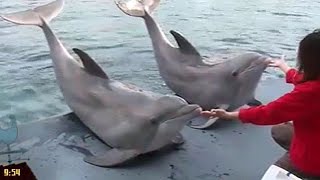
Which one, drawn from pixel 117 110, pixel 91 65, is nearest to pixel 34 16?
pixel 91 65

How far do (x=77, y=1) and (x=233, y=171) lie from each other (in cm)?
317

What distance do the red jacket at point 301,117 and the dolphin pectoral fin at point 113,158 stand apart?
579mm

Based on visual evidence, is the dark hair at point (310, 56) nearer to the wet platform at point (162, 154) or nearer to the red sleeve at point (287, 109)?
the red sleeve at point (287, 109)

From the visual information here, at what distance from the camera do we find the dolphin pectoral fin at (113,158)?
7.48 feet

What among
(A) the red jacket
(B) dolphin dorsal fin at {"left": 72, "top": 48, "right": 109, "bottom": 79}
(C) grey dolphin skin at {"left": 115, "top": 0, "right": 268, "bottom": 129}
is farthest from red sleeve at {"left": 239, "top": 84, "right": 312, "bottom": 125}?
(B) dolphin dorsal fin at {"left": 72, "top": 48, "right": 109, "bottom": 79}

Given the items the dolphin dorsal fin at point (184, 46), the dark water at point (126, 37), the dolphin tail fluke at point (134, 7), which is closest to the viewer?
the dolphin dorsal fin at point (184, 46)

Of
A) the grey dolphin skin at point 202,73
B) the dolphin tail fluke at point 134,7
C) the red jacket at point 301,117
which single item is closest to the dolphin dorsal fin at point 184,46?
the grey dolphin skin at point 202,73

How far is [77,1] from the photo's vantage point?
5.03 meters

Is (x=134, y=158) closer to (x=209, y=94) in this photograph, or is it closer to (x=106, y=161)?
(x=106, y=161)

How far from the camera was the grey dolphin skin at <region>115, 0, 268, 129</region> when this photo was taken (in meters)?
2.63

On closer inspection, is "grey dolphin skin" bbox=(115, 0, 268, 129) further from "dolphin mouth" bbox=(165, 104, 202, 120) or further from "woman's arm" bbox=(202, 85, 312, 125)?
"woman's arm" bbox=(202, 85, 312, 125)

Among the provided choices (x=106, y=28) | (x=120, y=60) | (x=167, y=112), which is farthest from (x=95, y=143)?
(x=106, y=28)

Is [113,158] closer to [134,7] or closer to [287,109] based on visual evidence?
[287,109]

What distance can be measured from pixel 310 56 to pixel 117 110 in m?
0.93
